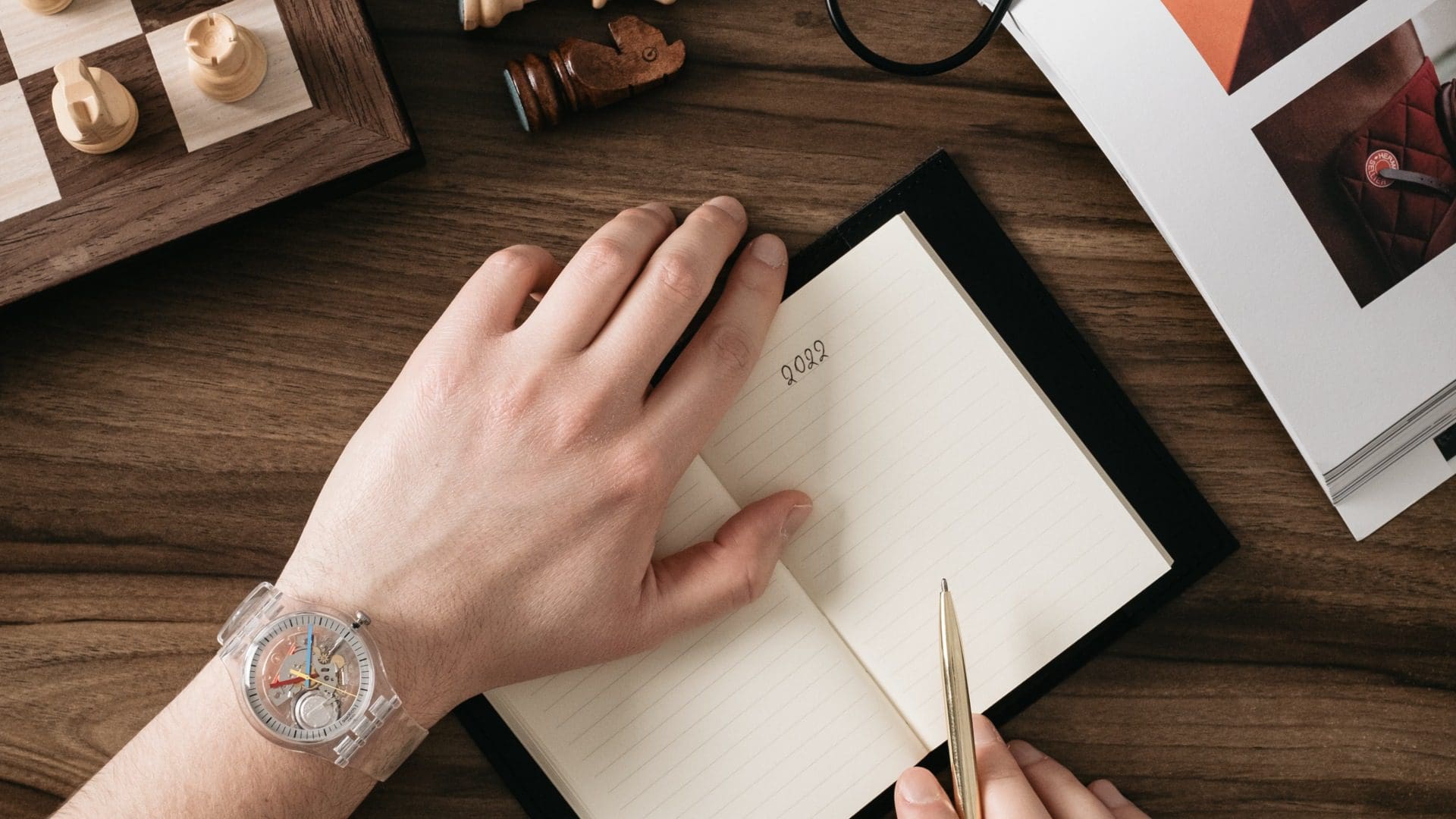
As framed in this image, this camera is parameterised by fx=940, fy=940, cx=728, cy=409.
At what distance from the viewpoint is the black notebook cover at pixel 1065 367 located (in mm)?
767

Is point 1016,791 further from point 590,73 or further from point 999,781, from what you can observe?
point 590,73

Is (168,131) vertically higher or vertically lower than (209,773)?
higher

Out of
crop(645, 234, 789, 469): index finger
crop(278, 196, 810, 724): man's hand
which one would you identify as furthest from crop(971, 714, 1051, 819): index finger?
crop(645, 234, 789, 469): index finger

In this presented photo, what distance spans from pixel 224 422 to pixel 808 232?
482 mm

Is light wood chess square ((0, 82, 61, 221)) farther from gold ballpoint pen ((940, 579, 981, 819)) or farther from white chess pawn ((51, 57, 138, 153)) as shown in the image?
gold ballpoint pen ((940, 579, 981, 819))

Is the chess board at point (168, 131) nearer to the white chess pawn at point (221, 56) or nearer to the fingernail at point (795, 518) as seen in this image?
the white chess pawn at point (221, 56)

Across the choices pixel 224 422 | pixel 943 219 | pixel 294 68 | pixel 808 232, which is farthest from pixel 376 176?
pixel 943 219

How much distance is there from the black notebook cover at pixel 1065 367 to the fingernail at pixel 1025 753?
0.09 meters

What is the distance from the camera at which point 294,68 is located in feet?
2.25

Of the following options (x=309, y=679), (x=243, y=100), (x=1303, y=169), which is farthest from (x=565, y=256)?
(x=1303, y=169)

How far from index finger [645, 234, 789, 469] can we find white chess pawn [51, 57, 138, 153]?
0.42 metres

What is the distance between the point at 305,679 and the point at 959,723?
0.46m

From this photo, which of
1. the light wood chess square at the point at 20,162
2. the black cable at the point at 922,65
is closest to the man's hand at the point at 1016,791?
the black cable at the point at 922,65

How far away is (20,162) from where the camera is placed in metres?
0.68
